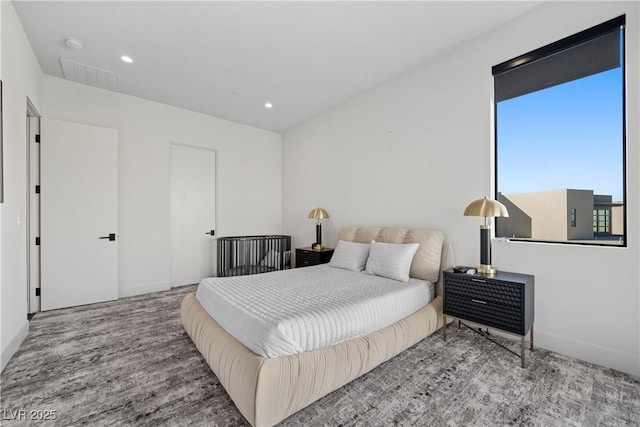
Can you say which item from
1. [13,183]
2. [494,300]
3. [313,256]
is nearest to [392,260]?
[494,300]

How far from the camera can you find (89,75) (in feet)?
11.3

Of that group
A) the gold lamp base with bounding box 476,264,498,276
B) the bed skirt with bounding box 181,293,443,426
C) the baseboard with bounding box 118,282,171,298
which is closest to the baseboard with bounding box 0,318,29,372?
the baseboard with bounding box 118,282,171,298

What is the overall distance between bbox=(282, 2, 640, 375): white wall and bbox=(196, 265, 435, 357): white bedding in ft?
3.11

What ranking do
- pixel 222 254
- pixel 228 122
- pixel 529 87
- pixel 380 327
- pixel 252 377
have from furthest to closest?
pixel 228 122 → pixel 222 254 → pixel 529 87 → pixel 380 327 → pixel 252 377

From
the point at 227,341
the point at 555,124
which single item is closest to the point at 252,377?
the point at 227,341

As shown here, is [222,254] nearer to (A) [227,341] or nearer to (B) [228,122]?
(B) [228,122]

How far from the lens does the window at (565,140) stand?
6.98 feet

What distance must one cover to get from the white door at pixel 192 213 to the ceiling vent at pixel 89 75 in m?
1.17

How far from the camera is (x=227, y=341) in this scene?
181cm

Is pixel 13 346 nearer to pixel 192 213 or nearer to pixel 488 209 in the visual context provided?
pixel 192 213

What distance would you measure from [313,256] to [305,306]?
2270 millimetres

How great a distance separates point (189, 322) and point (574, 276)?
337cm

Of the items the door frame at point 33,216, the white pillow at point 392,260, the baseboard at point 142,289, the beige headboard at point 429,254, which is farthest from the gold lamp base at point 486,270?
the door frame at point 33,216

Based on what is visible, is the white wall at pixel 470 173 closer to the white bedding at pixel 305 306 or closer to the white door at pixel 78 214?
the white bedding at pixel 305 306
